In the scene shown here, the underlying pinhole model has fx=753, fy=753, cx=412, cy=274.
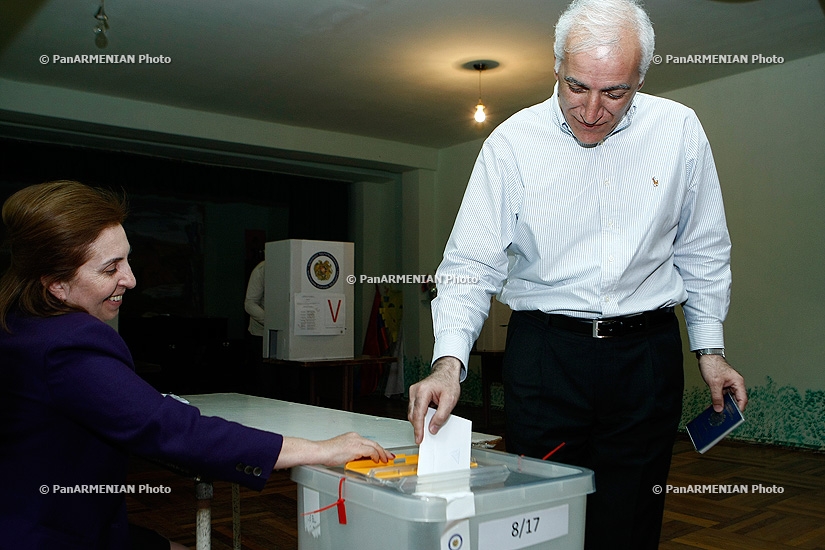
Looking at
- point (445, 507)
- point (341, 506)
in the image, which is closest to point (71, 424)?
point (341, 506)

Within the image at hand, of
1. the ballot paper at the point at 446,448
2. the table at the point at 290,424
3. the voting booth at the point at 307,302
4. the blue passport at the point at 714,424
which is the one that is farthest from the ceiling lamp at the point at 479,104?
the ballot paper at the point at 446,448

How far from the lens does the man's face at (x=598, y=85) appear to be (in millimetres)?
1219

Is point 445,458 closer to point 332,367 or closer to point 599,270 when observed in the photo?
point 599,270

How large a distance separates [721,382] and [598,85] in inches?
23.4

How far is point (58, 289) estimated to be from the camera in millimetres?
1278

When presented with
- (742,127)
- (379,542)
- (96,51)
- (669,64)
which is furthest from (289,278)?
(379,542)

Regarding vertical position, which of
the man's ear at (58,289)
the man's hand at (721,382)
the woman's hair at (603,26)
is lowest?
the man's hand at (721,382)

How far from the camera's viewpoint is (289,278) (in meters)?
5.01

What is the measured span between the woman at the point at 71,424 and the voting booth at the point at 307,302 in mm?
3679

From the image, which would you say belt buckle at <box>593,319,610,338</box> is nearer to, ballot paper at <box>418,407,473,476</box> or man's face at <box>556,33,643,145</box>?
man's face at <box>556,33,643,145</box>

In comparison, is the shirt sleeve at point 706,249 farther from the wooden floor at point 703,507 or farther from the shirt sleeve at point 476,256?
the wooden floor at point 703,507

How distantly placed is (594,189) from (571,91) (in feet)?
0.66

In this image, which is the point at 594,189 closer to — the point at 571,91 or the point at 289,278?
the point at 571,91

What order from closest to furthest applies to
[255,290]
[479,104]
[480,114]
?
[480,114] < [479,104] < [255,290]
